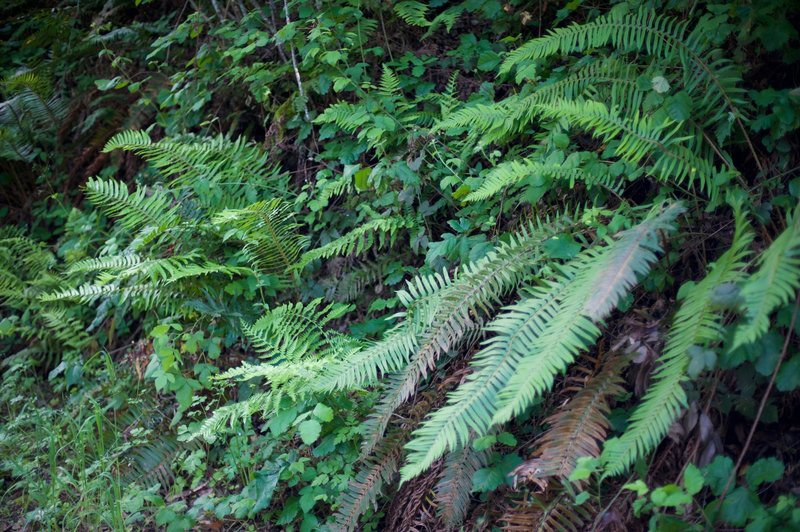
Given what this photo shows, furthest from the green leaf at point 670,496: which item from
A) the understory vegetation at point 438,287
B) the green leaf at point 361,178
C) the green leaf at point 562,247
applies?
the green leaf at point 361,178

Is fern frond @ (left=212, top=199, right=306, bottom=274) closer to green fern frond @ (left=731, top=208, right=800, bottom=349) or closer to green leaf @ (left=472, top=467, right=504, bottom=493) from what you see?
green leaf @ (left=472, top=467, right=504, bottom=493)

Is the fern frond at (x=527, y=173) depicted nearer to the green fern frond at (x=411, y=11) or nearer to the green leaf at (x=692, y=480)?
the green leaf at (x=692, y=480)

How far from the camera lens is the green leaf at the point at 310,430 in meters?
2.75

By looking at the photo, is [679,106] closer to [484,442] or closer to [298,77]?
[484,442]

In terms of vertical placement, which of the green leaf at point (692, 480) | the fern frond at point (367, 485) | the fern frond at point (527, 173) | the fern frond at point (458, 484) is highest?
the fern frond at point (527, 173)

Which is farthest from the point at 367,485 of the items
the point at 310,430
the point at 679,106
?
the point at 679,106

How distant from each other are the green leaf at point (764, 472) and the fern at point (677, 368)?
0.28 meters

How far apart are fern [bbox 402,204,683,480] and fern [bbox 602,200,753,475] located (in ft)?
0.66

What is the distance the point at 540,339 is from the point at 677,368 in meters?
0.43

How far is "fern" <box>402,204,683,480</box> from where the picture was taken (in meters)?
2.00

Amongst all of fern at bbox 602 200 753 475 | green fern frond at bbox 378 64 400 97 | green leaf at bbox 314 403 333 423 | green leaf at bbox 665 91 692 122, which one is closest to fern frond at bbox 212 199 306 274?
green fern frond at bbox 378 64 400 97

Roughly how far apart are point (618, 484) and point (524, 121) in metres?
1.60

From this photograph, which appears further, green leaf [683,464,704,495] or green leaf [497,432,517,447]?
green leaf [497,432,517,447]

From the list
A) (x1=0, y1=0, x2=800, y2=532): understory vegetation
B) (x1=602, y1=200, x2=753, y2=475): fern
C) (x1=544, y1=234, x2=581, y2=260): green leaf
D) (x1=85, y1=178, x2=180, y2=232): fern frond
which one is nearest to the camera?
(x1=602, y1=200, x2=753, y2=475): fern
